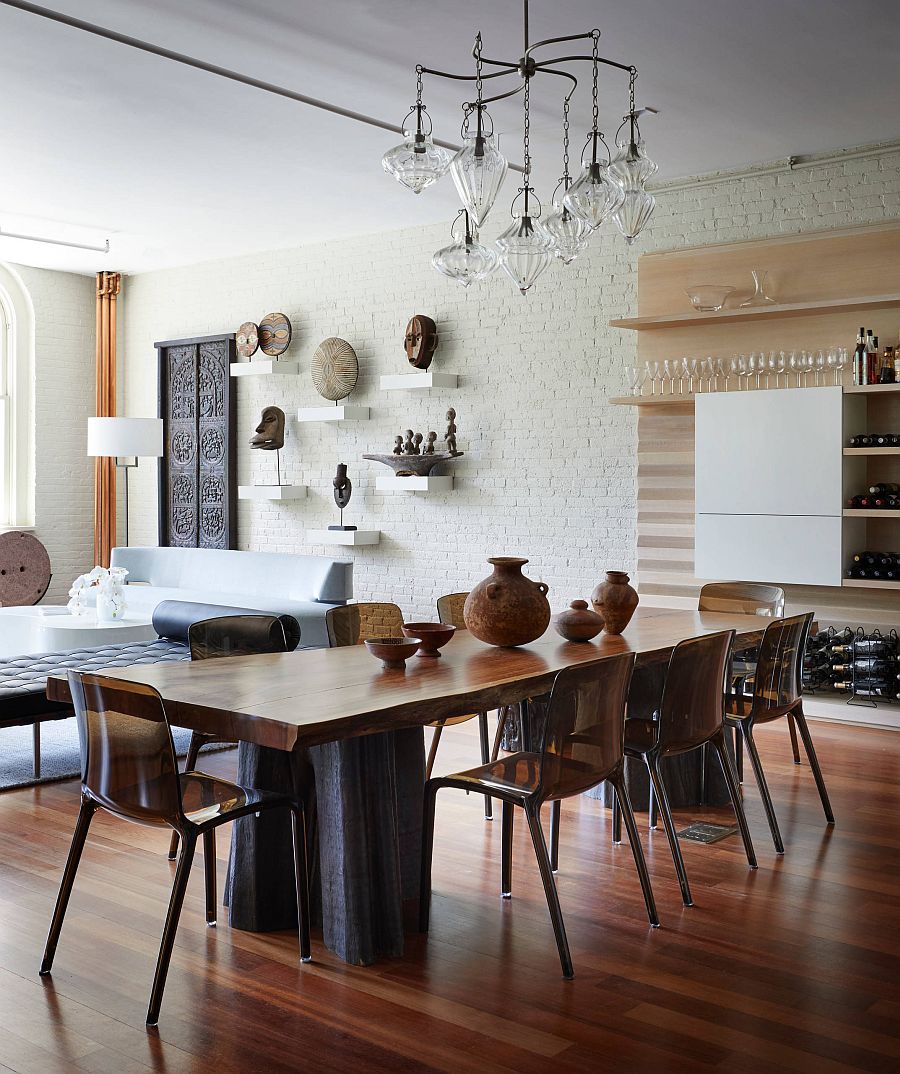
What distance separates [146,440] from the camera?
29.7 ft

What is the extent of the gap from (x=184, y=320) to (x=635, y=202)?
6.66 m

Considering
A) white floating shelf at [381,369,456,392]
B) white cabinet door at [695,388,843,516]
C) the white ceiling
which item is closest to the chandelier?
the white ceiling

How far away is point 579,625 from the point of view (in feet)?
13.5

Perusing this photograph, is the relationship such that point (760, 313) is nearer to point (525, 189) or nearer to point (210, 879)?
point (525, 189)

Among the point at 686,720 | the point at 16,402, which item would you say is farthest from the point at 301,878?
the point at 16,402

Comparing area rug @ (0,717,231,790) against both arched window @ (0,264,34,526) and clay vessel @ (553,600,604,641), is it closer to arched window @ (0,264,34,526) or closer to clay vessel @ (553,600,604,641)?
clay vessel @ (553,600,604,641)

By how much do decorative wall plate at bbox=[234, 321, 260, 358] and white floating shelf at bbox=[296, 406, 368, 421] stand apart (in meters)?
0.82

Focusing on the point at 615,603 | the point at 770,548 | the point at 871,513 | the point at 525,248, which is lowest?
the point at 615,603

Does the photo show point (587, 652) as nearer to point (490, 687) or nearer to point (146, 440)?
point (490, 687)

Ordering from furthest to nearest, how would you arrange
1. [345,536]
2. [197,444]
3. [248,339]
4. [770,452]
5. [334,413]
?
[197,444], [248,339], [334,413], [345,536], [770,452]

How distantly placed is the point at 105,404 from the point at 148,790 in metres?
7.98

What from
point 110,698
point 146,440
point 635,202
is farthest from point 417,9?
point 146,440

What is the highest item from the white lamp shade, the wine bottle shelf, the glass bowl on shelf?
the glass bowl on shelf

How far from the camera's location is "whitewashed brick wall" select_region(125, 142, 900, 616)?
6977 mm
